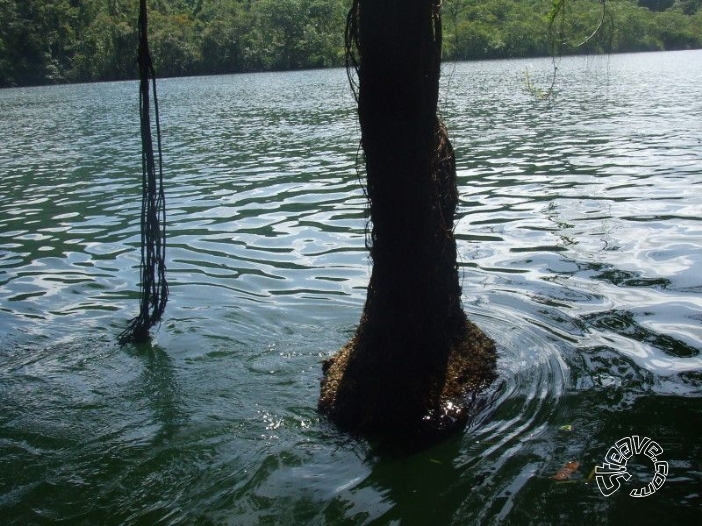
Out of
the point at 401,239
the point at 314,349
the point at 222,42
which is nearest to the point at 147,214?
the point at 314,349

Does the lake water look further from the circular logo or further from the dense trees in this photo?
the dense trees

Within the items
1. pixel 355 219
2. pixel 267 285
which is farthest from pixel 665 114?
pixel 267 285

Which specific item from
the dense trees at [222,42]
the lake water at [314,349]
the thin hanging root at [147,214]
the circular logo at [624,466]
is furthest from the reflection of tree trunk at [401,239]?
the dense trees at [222,42]

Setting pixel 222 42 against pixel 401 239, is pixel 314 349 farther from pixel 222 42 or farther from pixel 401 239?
pixel 222 42

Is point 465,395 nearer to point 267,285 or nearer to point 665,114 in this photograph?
point 267,285

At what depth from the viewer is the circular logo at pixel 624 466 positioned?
399 centimetres

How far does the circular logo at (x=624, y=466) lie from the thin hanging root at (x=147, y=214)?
152 inches

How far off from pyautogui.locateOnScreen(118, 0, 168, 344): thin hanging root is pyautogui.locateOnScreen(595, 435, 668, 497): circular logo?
12.7 ft

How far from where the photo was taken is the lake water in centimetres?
418

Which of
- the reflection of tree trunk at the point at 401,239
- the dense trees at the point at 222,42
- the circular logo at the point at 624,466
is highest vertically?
the dense trees at the point at 222,42

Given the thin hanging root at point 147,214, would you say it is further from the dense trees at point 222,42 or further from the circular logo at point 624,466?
the dense trees at point 222,42

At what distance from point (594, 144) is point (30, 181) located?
43.7 ft

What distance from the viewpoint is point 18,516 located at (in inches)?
166

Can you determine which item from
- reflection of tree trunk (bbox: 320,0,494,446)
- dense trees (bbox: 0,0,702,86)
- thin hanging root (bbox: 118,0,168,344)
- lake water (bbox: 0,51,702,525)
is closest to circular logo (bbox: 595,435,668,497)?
lake water (bbox: 0,51,702,525)
